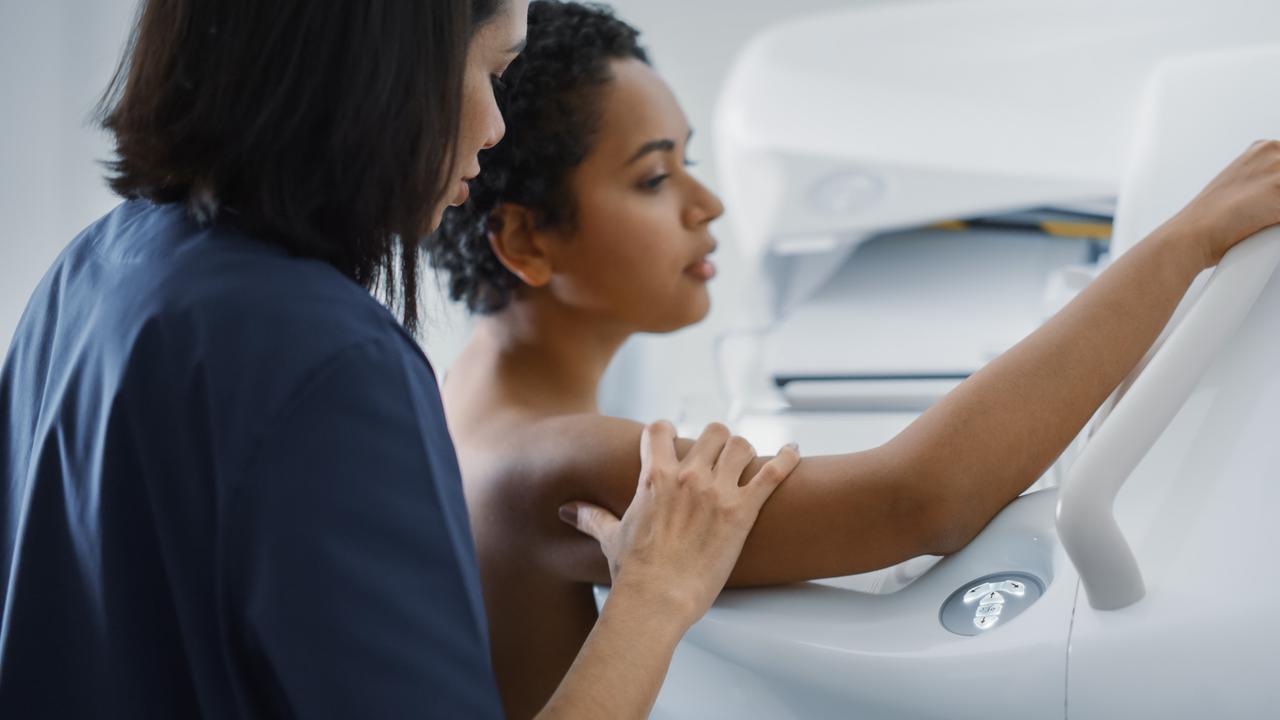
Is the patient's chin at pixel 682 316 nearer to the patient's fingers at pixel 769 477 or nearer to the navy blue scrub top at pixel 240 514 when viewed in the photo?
the patient's fingers at pixel 769 477

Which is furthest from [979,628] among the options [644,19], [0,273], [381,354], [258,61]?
[644,19]

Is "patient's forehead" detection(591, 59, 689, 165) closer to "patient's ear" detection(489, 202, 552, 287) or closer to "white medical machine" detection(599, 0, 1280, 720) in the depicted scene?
"patient's ear" detection(489, 202, 552, 287)

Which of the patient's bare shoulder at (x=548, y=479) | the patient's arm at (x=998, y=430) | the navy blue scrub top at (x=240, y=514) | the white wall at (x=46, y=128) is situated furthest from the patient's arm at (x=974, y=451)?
the white wall at (x=46, y=128)

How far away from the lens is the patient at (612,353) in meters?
0.82

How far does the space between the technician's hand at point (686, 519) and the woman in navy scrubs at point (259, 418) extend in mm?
55

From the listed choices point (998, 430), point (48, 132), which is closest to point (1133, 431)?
point (998, 430)

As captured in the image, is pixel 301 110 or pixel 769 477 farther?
pixel 769 477

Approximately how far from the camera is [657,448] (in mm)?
865

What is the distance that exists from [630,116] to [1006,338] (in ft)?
2.67

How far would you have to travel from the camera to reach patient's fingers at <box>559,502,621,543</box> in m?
0.86

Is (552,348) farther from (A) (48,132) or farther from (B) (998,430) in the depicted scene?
(A) (48,132)

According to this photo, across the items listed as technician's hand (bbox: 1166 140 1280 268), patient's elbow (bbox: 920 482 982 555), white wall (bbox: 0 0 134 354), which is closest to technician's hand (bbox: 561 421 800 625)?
patient's elbow (bbox: 920 482 982 555)

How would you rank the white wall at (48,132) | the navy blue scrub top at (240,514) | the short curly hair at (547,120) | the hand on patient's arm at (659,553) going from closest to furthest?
the navy blue scrub top at (240,514) < the hand on patient's arm at (659,553) < the short curly hair at (547,120) < the white wall at (48,132)

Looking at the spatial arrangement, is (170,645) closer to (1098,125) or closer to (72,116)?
(1098,125)
